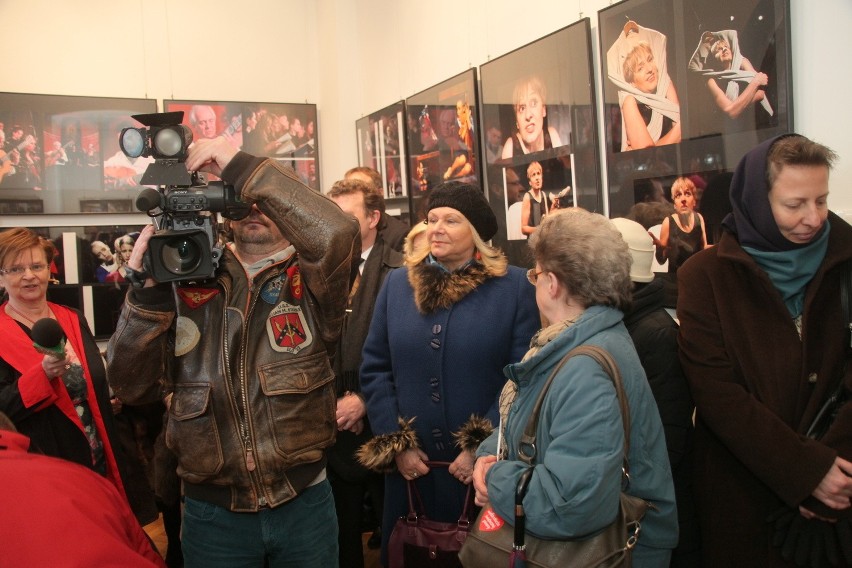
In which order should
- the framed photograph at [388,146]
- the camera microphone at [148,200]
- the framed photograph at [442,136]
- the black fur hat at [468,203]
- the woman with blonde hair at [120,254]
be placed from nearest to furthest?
1. the camera microphone at [148,200]
2. the black fur hat at [468,203]
3. the framed photograph at [442,136]
4. the framed photograph at [388,146]
5. the woman with blonde hair at [120,254]

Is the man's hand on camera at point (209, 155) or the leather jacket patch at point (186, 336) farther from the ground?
the man's hand on camera at point (209, 155)

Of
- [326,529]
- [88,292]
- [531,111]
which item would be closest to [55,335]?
[326,529]

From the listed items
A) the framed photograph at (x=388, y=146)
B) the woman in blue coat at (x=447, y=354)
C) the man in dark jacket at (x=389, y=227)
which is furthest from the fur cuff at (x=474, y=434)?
the framed photograph at (x=388, y=146)

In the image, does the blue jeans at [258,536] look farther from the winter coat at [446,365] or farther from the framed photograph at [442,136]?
the framed photograph at [442,136]

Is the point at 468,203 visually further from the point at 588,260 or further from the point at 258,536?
the point at 258,536

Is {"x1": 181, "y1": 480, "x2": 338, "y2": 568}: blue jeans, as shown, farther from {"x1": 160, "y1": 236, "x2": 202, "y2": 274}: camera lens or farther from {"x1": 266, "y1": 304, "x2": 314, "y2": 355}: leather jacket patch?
{"x1": 160, "y1": 236, "x2": 202, "y2": 274}: camera lens

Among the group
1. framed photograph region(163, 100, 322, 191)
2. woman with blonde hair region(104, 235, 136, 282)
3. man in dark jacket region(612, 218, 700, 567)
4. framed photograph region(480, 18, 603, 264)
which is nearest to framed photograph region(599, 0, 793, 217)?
framed photograph region(480, 18, 603, 264)

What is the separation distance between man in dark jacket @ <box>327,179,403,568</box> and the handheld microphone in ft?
3.42

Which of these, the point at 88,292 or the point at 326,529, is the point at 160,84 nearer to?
the point at 88,292

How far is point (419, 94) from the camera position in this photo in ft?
15.3

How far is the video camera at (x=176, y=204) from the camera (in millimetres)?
1759

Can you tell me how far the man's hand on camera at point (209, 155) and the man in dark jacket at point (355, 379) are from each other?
3.27 feet

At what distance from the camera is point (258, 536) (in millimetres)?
1936

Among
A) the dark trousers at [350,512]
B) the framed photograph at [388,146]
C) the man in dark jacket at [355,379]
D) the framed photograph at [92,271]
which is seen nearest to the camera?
the man in dark jacket at [355,379]
